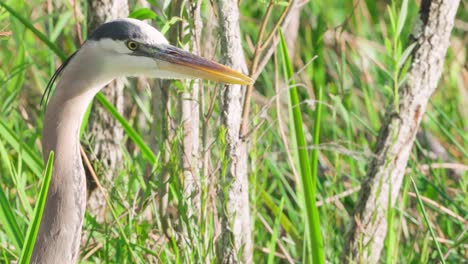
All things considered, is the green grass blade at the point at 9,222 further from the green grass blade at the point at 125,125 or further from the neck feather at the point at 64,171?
the green grass blade at the point at 125,125

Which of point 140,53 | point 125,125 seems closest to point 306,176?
point 140,53

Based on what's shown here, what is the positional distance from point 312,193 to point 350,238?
463 millimetres

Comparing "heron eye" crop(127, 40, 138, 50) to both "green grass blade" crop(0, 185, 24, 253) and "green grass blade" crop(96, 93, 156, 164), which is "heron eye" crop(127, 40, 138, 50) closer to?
"green grass blade" crop(96, 93, 156, 164)

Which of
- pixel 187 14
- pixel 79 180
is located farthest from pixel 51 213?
pixel 187 14

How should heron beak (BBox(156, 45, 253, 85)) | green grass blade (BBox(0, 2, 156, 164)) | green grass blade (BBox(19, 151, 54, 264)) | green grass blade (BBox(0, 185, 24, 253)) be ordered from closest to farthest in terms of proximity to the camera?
green grass blade (BBox(19, 151, 54, 264)) → heron beak (BBox(156, 45, 253, 85)) → green grass blade (BBox(0, 185, 24, 253)) → green grass blade (BBox(0, 2, 156, 164))

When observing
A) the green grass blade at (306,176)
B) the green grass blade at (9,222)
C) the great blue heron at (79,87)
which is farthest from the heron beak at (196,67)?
the green grass blade at (9,222)

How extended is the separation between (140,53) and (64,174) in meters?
0.32

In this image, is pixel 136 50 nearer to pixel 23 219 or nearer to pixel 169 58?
pixel 169 58

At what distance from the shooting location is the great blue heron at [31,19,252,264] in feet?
7.04

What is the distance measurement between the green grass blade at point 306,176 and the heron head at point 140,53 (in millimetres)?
106

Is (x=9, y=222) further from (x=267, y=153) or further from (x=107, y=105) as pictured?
(x=267, y=153)

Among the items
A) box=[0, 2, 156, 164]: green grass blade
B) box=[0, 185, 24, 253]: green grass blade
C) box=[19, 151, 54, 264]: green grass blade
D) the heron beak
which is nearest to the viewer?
box=[19, 151, 54, 264]: green grass blade

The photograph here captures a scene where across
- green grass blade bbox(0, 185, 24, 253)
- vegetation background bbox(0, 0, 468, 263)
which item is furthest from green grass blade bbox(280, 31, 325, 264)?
green grass blade bbox(0, 185, 24, 253)

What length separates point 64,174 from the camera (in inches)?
85.2
